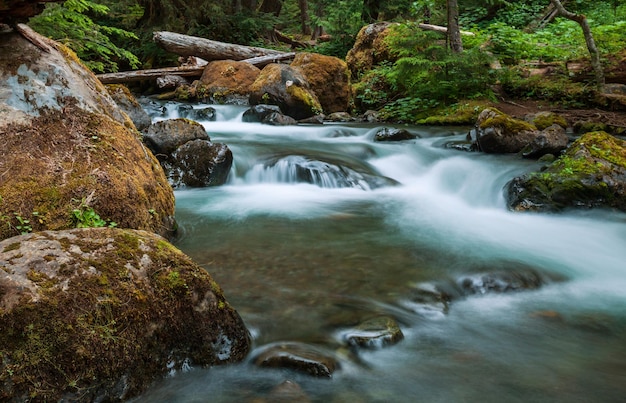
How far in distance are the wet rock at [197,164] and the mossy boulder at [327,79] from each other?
766 cm

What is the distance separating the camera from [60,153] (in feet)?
12.7

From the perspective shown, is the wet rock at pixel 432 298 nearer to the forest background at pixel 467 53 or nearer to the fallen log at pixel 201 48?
the forest background at pixel 467 53

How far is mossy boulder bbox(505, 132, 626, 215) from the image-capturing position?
6.37 meters

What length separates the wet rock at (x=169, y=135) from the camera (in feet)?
24.0

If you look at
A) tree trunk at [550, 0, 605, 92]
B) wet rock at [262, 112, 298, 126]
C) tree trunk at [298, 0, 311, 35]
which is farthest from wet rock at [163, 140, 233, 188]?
tree trunk at [298, 0, 311, 35]

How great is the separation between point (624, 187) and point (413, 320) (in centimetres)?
465

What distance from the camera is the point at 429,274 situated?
430cm

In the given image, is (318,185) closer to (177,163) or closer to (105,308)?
(177,163)

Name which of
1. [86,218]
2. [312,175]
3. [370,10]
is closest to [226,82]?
[370,10]

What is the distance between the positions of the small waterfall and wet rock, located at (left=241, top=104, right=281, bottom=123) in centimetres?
488

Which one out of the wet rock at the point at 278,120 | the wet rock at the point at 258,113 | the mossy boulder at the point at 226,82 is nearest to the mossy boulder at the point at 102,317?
the wet rock at the point at 278,120

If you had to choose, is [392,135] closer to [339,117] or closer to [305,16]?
[339,117]

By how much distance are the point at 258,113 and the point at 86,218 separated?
32.1 ft

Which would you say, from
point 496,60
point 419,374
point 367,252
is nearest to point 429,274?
point 367,252
